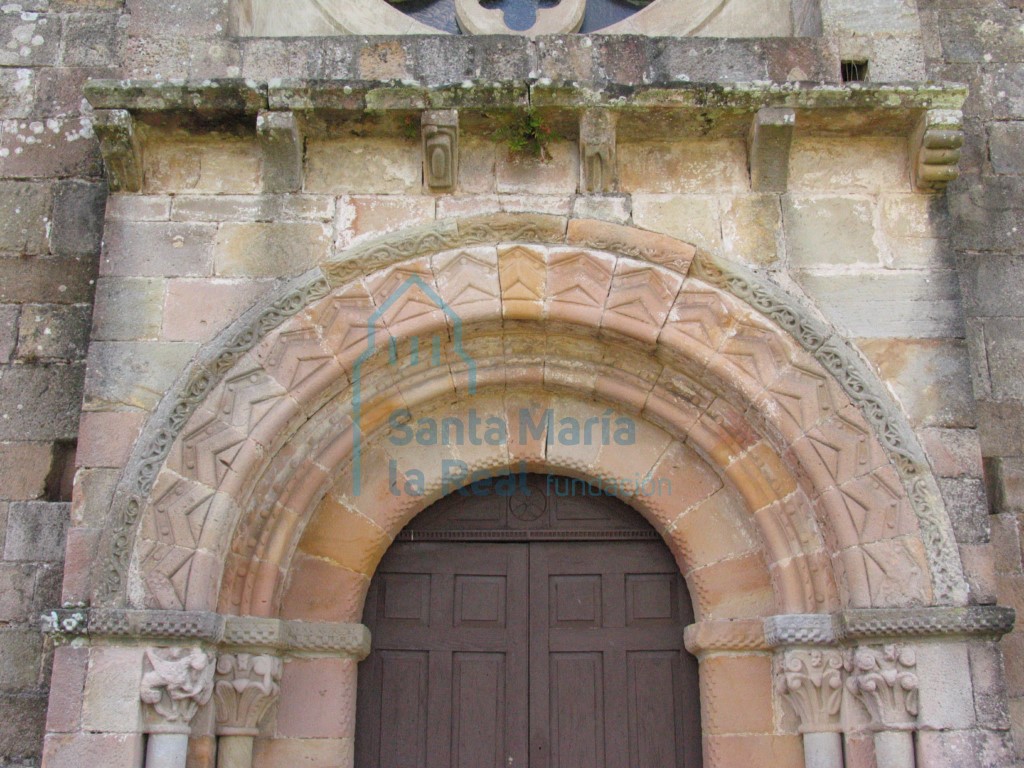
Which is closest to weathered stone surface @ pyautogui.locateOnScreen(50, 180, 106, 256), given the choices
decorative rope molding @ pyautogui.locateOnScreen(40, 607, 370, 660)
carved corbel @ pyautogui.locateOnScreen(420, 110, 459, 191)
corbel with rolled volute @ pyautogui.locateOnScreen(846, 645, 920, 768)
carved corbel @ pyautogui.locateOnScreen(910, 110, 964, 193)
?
carved corbel @ pyautogui.locateOnScreen(420, 110, 459, 191)

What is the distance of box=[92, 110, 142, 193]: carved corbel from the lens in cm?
443

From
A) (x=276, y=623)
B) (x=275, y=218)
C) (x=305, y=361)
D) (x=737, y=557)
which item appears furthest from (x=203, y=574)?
(x=737, y=557)

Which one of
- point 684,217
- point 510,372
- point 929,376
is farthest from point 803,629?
point 684,217

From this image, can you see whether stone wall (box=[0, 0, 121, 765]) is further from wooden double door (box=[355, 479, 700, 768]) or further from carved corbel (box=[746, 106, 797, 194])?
carved corbel (box=[746, 106, 797, 194])

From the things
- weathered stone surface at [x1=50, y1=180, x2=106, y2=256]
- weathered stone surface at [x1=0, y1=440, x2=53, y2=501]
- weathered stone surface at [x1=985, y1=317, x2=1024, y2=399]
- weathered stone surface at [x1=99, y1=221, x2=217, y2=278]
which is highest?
weathered stone surface at [x1=50, y1=180, x2=106, y2=256]

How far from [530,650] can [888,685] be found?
5.07ft

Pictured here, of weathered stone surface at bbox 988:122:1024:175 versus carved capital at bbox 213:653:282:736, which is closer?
carved capital at bbox 213:653:282:736

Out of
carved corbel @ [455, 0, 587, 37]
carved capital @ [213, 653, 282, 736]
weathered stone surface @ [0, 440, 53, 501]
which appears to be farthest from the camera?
carved corbel @ [455, 0, 587, 37]

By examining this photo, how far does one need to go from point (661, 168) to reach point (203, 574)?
2.61m

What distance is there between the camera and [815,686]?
415cm

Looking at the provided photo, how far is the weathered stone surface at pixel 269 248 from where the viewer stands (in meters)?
4.45

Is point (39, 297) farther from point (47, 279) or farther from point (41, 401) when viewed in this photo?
point (41, 401)

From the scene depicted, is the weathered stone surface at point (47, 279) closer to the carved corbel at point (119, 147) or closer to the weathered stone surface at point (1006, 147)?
the carved corbel at point (119, 147)

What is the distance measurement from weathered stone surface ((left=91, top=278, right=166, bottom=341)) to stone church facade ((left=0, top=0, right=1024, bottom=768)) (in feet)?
0.05
